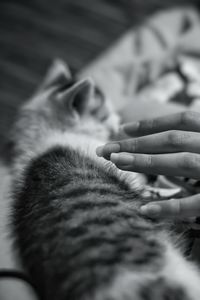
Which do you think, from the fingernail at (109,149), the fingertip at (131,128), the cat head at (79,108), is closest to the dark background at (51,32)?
the cat head at (79,108)

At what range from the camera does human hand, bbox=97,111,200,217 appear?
32.7 inches

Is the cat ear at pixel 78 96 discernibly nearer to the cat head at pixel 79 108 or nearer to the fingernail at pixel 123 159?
the cat head at pixel 79 108

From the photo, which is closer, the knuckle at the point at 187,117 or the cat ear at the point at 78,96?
the knuckle at the point at 187,117

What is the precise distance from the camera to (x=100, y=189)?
2.64ft

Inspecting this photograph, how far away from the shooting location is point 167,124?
40.3 inches

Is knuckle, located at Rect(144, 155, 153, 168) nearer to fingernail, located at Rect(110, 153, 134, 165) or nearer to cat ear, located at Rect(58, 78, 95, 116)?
fingernail, located at Rect(110, 153, 134, 165)

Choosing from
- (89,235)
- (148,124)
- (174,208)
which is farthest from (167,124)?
(89,235)

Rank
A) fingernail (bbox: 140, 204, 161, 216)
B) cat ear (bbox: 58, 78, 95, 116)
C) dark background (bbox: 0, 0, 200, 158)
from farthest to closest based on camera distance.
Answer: dark background (bbox: 0, 0, 200, 158)
cat ear (bbox: 58, 78, 95, 116)
fingernail (bbox: 140, 204, 161, 216)

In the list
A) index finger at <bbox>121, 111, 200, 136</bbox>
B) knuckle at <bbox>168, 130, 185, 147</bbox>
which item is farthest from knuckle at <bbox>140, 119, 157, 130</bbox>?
knuckle at <bbox>168, 130, 185, 147</bbox>

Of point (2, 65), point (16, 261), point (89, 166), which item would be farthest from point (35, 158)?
point (2, 65)

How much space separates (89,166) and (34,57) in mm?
2220

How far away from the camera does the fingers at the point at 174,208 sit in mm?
817

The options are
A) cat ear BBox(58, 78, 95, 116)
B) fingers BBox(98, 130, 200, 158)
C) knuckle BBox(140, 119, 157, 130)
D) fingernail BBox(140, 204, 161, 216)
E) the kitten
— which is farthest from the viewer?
cat ear BBox(58, 78, 95, 116)

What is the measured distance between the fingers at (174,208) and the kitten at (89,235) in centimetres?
2
